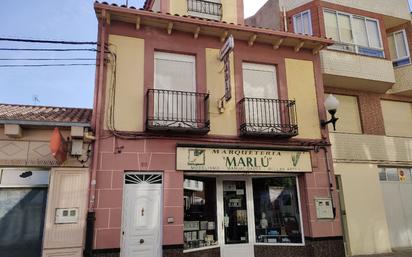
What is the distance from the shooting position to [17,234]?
22.6 ft

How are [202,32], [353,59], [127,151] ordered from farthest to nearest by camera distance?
[353,59] < [202,32] < [127,151]

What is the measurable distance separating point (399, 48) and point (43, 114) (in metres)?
12.8

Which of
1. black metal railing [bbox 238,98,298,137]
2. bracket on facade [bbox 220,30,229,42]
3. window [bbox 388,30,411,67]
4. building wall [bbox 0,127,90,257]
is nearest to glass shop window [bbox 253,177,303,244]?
black metal railing [bbox 238,98,298,137]

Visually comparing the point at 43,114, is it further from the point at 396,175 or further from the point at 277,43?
the point at 396,175

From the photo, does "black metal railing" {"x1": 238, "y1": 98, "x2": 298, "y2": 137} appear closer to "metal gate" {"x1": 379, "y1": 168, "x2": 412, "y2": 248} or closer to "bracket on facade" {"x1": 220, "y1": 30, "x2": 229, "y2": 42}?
"bracket on facade" {"x1": 220, "y1": 30, "x2": 229, "y2": 42}

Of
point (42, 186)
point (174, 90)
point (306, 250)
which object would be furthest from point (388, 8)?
point (42, 186)

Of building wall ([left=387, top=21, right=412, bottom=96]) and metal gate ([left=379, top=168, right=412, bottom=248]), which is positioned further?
building wall ([left=387, top=21, right=412, bottom=96])

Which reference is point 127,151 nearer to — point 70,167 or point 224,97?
point 70,167

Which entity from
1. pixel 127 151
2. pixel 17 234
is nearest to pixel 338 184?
pixel 127 151

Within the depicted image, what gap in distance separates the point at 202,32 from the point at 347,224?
7261mm

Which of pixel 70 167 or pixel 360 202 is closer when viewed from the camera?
pixel 70 167

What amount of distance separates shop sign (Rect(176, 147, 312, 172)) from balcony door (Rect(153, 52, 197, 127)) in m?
0.83

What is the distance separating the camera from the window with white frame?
1125cm

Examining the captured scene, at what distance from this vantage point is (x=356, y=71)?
424 inches
